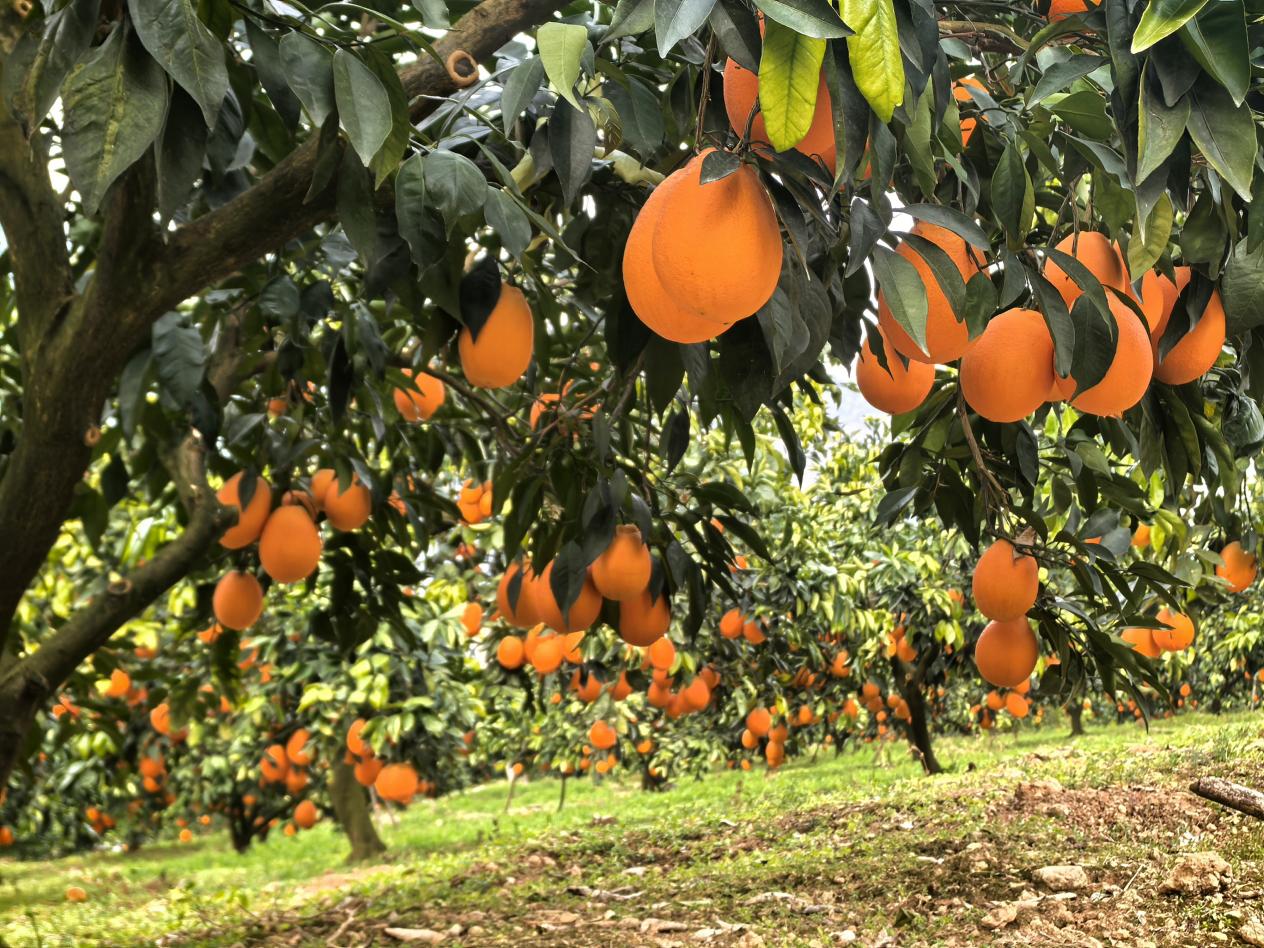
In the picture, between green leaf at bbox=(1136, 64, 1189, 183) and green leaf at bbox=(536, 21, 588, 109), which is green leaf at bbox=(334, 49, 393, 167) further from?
green leaf at bbox=(1136, 64, 1189, 183)

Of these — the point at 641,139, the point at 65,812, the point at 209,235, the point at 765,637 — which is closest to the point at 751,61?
the point at 641,139

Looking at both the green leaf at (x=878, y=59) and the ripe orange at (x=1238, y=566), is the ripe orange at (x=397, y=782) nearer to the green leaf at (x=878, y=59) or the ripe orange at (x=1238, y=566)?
the ripe orange at (x=1238, y=566)

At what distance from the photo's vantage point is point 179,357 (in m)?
1.62

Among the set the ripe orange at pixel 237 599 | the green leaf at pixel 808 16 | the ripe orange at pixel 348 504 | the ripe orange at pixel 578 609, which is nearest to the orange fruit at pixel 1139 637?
the ripe orange at pixel 578 609

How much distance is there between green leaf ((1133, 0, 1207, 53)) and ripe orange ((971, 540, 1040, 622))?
1519 millimetres

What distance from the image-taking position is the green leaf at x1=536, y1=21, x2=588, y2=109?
95 cm

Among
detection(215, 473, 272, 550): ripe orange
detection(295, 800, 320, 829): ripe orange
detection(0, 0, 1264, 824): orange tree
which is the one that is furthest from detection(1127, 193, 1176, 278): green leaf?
detection(295, 800, 320, 829): ripe orange

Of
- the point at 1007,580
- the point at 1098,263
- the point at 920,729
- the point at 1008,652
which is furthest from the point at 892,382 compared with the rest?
the point at 920,729

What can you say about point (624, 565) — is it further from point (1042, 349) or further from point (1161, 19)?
point (1161, 19)

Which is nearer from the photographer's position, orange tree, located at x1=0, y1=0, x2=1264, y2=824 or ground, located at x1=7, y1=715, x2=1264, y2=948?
orange tree, located at x1=0, y1=0, x2=1264, y2=824

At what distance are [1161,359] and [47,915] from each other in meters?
6.56

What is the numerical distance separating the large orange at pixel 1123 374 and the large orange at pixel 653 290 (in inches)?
21.3

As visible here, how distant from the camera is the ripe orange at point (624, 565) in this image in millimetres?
2186

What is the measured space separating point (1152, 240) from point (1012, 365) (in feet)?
0.71
